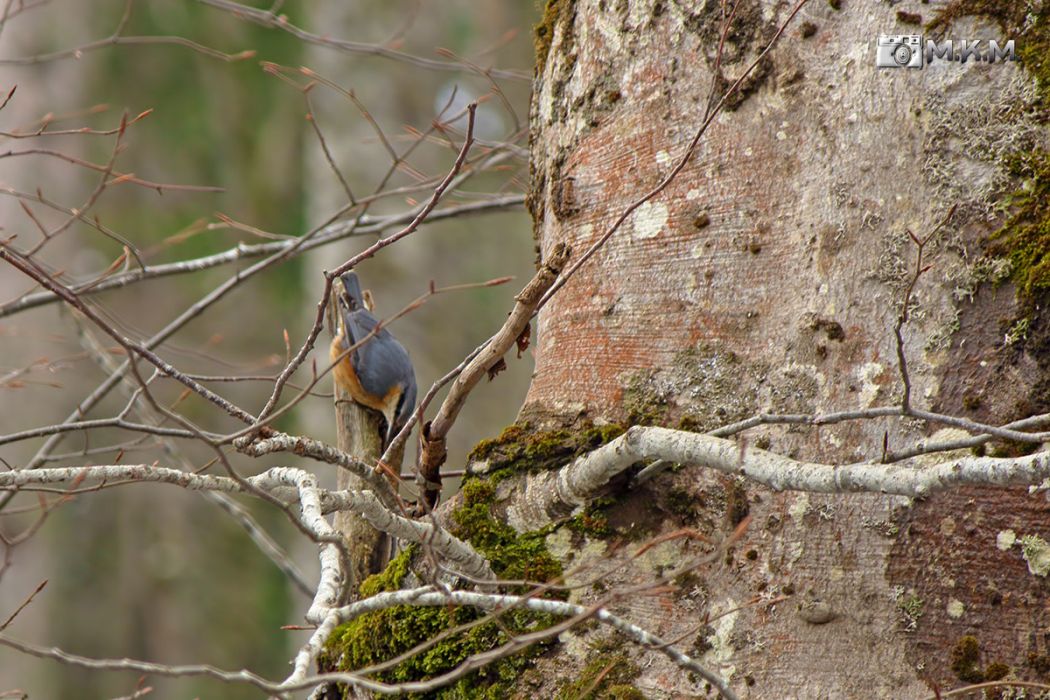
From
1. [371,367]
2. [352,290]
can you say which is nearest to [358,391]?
[371,367]

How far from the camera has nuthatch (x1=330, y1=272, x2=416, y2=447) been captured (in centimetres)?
285

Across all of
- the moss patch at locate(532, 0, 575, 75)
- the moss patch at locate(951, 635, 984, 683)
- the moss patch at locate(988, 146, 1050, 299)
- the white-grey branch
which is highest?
the moss patch at locate(532, 0, 575, 75)

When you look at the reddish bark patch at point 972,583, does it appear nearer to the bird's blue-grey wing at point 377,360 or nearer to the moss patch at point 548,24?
the moss patch at point 548,24

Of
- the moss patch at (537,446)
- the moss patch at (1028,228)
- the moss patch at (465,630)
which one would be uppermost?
the moss patch at (1028,228)

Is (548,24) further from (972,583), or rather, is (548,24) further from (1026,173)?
(972,583)

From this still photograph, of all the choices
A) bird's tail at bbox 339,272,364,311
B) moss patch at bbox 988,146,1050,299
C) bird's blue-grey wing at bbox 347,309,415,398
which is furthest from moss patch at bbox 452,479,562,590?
bird's tail at bbox 339,272,364,311

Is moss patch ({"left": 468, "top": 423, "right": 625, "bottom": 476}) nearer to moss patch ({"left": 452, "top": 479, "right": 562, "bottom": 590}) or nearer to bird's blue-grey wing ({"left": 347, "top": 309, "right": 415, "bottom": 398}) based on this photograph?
moss patch ({"left": 452, "top": 479, "right": 562, "bottom": 590})

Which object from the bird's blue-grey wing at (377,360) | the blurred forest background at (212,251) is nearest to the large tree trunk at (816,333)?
the bird's blue-grey wing at (377,360)
